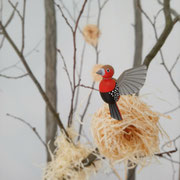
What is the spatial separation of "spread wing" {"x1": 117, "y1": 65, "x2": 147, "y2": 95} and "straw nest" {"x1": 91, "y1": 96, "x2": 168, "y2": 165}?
2 centimetres

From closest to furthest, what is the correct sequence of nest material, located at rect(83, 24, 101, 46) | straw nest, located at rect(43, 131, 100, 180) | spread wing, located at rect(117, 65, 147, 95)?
spread wing, located at rect(117, 65, 147, 95), straw nest, located at rect(43, 131, 100, 180), nest material, located at rect(83, 24, 101, 46)

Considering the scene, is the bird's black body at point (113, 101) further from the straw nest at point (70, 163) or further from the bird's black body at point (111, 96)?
the straw nest at point (70, 163)

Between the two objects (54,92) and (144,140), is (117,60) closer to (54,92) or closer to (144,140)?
(54,92)

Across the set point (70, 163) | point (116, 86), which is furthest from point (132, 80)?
point (70, 163)

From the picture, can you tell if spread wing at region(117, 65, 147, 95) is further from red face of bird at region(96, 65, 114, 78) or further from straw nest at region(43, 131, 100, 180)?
straw nest at region(43, 131, 100, 180)

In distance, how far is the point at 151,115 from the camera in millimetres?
199

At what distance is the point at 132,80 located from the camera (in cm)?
19

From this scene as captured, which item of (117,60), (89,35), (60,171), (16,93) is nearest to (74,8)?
(89,35)

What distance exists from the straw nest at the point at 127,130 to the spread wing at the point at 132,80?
0.02 metres

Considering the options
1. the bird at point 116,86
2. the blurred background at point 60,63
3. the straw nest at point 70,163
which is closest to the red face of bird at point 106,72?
the bird at point 116,86

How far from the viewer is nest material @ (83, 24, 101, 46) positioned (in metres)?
0.58

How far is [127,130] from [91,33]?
0.43 m

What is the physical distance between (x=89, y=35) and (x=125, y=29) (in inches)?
4.2

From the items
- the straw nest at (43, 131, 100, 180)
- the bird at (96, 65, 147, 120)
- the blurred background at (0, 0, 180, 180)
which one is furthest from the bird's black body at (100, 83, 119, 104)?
the blurred background at (0, 0, 180, 180)
